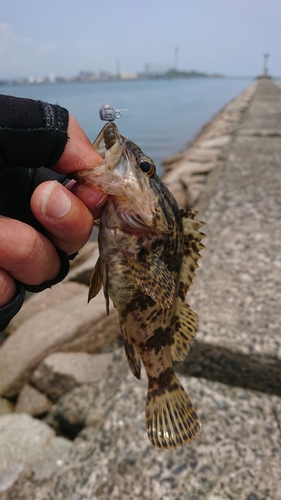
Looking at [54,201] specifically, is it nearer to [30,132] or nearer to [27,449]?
[30,132]

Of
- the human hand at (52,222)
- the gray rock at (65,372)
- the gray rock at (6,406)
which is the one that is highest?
the human hand at (52,222)

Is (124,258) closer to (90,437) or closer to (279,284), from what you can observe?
(90,437)

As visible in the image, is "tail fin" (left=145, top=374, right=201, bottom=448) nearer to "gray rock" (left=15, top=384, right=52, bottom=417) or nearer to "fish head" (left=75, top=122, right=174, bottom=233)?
"fish head" (left=75, top=122, right=174, bottom=233)

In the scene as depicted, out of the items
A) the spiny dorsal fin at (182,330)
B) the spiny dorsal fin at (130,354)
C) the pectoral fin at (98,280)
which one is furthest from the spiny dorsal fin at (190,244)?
the pectoral fin at (98,280)

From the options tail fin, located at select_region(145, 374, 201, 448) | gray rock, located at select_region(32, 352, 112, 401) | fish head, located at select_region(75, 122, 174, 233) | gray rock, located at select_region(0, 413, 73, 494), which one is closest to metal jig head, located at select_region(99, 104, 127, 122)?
fish head, located at select_region(75, 122, 174, 233)

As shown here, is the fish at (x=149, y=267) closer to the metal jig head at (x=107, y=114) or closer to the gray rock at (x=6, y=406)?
the metal jig head at (x=107, y=114)

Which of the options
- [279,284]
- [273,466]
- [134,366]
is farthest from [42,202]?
[279,284]

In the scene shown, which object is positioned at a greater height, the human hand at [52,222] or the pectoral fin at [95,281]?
the human hand at [52,222]
